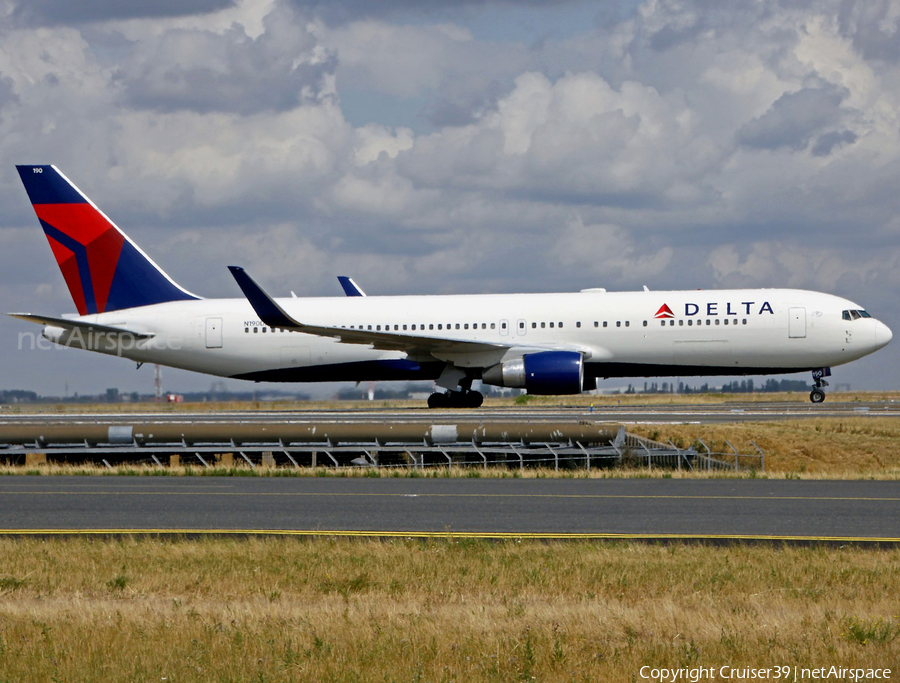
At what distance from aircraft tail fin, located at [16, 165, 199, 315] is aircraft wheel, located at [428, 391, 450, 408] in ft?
35.2

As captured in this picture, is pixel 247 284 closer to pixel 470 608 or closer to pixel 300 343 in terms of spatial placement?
pixel 300 343

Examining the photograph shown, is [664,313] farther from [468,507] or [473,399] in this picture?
[468,507]

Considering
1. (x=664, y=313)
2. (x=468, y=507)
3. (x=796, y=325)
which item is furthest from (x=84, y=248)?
(x=468, y=507)

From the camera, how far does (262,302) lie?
3512 cm

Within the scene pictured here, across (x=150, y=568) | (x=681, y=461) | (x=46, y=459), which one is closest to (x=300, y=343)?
(x=46, y=459)

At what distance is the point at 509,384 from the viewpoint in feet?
119

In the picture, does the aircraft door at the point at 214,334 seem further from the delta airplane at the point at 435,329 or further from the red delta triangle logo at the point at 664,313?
the red delta triangle logo at the point at 664,313

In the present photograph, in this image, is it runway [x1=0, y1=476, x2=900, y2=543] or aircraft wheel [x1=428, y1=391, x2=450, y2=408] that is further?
aircraft wheel [x1=428, y1=391, x2=450, y2=408]

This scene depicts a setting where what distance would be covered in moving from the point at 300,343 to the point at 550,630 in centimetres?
3143

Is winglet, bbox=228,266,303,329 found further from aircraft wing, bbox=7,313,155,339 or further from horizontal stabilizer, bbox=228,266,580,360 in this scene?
aircraft wing, bbox=7,313,155,339

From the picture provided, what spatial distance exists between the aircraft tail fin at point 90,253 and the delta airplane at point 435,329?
0.17 ft

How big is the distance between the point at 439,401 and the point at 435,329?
3.13 metres

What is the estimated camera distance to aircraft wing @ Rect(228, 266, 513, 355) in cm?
3500

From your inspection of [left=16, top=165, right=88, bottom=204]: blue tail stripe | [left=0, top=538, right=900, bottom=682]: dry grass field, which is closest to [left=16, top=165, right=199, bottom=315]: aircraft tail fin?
[left=16, top=165, right=88, bottom=204]: blue tail stripe
